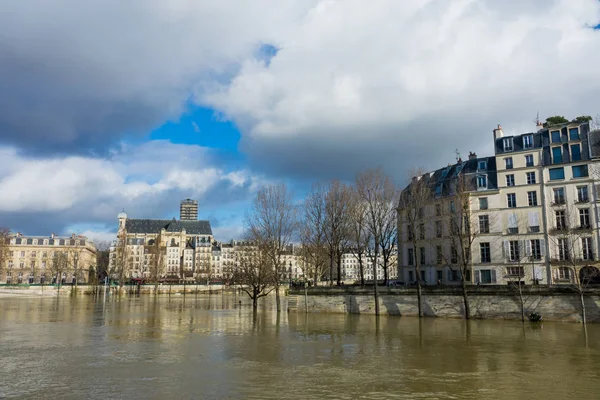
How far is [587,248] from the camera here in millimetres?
49000

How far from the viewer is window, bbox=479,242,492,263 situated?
179 feet

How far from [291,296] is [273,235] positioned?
7.68m

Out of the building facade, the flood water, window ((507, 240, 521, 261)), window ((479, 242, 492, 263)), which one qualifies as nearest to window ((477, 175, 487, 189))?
the building facade

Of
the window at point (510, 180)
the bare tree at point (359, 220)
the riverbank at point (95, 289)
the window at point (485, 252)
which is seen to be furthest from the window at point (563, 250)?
the riverbank at point (95, 289)

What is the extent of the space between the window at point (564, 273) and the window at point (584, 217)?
16.2 ft

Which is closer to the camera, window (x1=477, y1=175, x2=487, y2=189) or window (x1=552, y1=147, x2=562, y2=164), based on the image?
window (x1=552, y1=147, x2=562, y2=164)

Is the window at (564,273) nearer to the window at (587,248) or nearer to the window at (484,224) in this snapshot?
the window at (587,248)

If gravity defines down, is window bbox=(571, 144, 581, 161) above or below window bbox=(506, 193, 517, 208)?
above

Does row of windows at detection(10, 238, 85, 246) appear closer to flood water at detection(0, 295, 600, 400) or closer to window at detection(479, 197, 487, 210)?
flood water at detection(0, 295, 600, 400)

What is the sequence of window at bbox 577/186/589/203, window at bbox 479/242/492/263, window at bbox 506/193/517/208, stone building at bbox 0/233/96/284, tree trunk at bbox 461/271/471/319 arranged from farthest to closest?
stone building at bbox 0/233/96/284 < window at bbox 479/242/492/263 < window at bbox 506/193/517/208 < window at bbox 577/186/589/203 < tree trunk at bbox 461/271/471/319

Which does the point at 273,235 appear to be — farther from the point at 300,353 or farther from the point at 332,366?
the point at 332,366

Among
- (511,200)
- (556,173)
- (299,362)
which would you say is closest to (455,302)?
(511,200)

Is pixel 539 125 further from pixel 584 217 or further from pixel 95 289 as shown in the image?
pixel 95 289

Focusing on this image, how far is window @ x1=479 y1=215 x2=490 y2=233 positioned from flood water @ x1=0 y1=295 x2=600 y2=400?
62.3 ft
